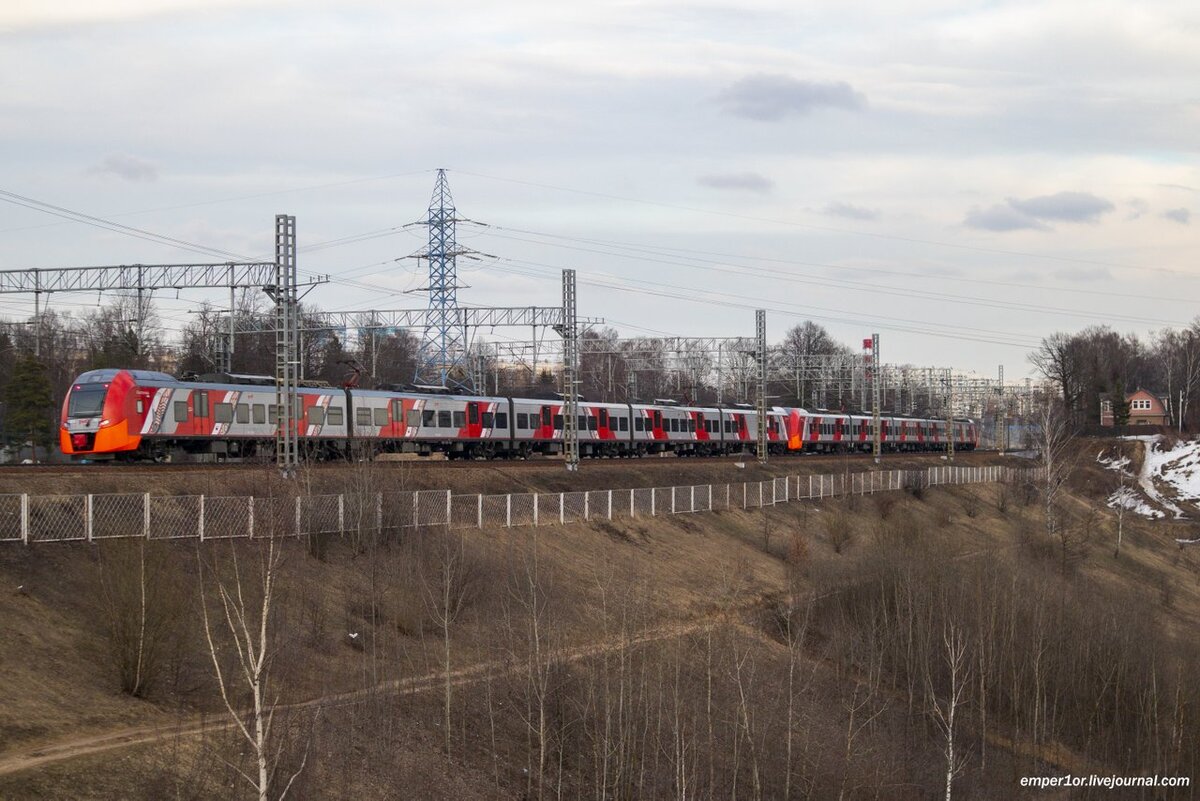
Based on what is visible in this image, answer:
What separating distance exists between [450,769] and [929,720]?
1518 centimetres

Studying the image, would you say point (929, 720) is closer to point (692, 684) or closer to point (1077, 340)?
point (692, 684)

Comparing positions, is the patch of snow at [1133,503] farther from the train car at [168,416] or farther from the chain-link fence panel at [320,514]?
the chain-link fence panel at [320,514]

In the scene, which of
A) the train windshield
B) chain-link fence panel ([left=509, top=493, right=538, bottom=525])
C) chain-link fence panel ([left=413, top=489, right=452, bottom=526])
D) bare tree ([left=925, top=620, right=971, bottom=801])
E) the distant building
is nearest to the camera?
bare tree ([left=925, top=620, right=971, bottom=801])

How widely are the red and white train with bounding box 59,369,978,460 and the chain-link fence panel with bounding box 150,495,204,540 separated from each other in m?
7.90

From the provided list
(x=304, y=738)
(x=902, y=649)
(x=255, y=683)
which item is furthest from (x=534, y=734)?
(x=902, y=649)

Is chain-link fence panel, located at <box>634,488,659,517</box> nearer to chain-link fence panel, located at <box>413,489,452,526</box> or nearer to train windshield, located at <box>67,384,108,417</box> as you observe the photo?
chain-link fence panel, located at <box>413,489,452,526</box>

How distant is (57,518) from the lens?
25.2m

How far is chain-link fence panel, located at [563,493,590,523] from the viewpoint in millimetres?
40453

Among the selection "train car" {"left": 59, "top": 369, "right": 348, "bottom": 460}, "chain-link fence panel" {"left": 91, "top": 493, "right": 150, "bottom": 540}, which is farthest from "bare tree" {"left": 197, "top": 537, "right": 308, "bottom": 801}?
"train car" {"left": 59, "top": 369, "right": 348, "bottom": 460}

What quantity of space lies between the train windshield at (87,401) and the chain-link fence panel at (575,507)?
14784 millimetres

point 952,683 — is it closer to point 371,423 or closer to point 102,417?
point 102,417

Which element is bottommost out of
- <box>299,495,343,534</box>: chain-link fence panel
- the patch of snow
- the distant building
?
the patch of snow

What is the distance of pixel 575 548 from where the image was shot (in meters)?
38.4

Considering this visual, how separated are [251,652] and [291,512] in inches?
628
